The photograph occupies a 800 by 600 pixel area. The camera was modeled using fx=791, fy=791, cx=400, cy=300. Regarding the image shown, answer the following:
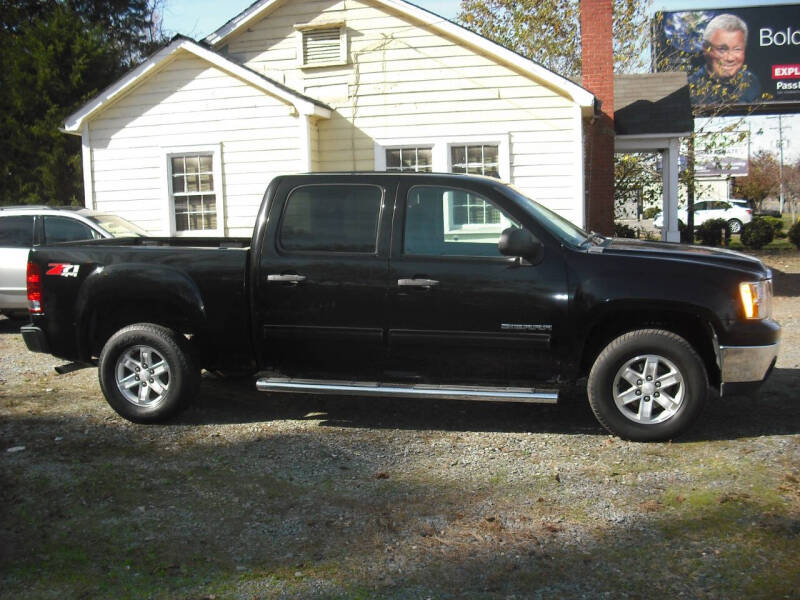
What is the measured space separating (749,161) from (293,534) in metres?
57.4

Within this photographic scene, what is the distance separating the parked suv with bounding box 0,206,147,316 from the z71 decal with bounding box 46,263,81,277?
434 centimetres

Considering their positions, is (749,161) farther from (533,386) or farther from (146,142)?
(533,386)

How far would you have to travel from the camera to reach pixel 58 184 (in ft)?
57.9

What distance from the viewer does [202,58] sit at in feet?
43.2

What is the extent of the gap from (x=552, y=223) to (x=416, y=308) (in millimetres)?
1191

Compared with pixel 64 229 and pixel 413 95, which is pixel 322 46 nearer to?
pixel 413 95

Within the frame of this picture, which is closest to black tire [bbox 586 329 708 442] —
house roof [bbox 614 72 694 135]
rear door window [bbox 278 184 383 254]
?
rear door window [bbox 278 184 383 254]

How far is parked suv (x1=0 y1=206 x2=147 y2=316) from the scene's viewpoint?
34.3 ft

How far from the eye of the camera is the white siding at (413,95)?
505 inches

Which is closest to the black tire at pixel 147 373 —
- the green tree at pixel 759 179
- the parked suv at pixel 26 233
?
the parked suv at pixel 26 233

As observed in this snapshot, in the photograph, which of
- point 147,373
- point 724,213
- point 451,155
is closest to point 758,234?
point 724,213

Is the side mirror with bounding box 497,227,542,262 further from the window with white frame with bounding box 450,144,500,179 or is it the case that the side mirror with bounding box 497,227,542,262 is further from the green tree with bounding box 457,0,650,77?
the green tree with bounding box 457,0,650,77

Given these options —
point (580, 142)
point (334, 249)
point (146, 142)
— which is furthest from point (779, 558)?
point (146, 142)

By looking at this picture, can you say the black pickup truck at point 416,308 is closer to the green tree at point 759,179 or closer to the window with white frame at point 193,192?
the window with white frame at point 193,192
